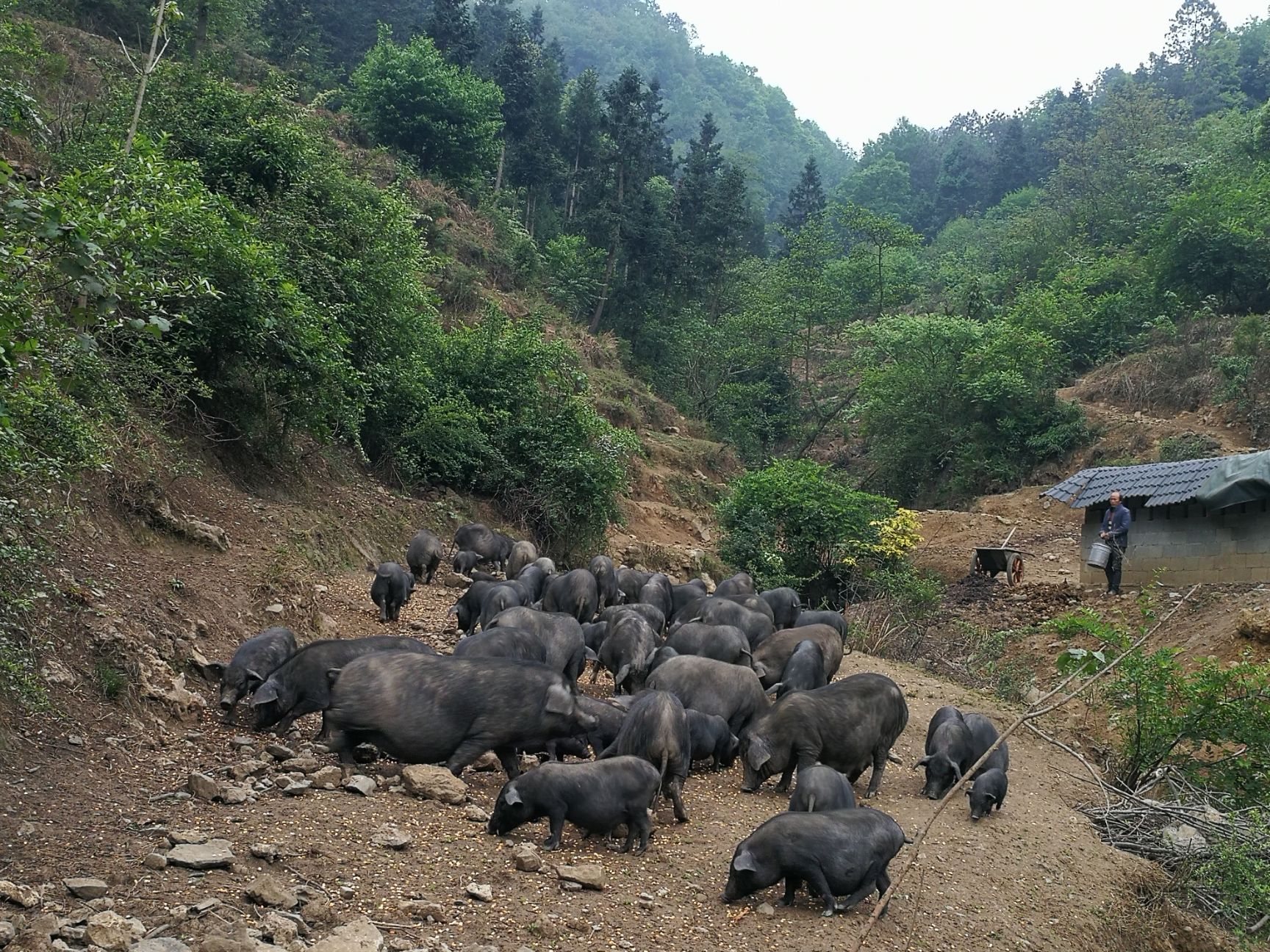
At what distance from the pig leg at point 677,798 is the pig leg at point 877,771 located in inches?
91.3

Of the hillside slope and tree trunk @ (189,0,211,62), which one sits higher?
tree trunk @ (189,0,211,62)

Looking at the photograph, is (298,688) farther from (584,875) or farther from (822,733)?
(822,733)

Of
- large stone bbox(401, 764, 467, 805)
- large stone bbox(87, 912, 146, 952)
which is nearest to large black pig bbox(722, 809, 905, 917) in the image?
large stone bbox(401, 764, 467, 805)

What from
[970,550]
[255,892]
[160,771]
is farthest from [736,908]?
[970,550]

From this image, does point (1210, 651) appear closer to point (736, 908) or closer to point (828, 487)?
point (828, 487)

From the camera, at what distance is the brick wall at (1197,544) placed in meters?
17.4

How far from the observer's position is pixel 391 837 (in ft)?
20.1

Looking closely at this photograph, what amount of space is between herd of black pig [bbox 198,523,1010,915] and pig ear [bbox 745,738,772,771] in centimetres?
1

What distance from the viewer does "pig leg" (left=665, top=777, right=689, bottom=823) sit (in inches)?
298

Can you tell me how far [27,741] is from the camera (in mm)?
6426

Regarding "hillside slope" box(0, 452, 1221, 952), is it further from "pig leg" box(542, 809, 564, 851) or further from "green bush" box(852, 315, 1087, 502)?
"green bush" box(852, 315, 1087, 502)

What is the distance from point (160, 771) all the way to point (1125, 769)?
9983 millimetres

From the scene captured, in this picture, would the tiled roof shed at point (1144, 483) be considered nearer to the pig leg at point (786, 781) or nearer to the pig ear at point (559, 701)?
the pig leg at point (786, 781)

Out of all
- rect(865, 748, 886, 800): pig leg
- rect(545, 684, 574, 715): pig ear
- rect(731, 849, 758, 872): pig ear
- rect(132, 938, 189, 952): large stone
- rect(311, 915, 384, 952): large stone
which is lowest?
rect(865, 748, 886, 800): pig leg
